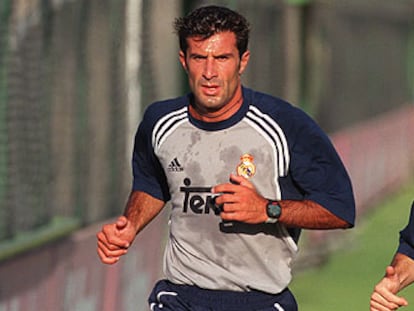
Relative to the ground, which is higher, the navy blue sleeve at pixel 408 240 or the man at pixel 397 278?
the navy blue sleeve at pixel 408 240

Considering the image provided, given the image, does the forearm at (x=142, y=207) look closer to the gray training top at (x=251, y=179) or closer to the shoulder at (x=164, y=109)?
the gray training top at (x=251, y=179)

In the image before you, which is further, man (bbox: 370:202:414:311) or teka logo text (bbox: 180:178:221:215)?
teka logo text (bbox: 180:178:221:215)

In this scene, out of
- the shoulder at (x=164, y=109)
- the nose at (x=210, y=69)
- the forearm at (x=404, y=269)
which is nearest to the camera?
the forearm at (x=404, y=269)

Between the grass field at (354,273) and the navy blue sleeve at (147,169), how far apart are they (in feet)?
18.3

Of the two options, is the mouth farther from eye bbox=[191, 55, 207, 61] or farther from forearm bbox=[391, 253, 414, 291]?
forearm bbox=[391, 253, 414, 291]

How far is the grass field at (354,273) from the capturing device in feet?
41.2

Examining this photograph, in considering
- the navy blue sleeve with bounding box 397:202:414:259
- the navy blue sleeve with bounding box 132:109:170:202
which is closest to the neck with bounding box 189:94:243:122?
the navy blue sleeve with bounding box 132:109:170:202

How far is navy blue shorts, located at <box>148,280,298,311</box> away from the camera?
20.7ft

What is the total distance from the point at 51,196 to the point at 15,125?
79 centimetres

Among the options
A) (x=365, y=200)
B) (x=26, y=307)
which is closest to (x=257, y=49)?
(x=365, y=200)

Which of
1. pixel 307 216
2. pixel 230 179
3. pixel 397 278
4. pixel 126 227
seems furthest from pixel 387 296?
pixel 126 227

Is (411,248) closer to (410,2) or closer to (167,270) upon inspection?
(167,270)

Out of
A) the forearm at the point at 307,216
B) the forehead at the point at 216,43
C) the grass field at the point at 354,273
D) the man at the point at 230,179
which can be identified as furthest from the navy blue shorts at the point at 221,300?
the grass field at the point at 354,273

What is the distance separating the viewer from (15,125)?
837 cm
